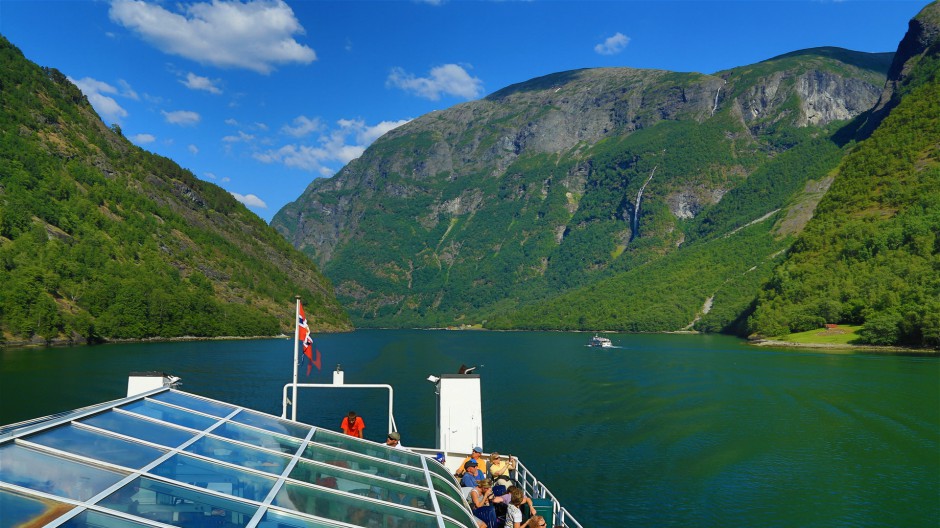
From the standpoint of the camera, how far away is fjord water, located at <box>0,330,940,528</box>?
29.3 m

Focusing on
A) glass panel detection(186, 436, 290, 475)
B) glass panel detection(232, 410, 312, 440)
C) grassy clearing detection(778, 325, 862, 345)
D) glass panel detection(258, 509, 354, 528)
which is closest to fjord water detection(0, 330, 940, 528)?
grassy clearing detection(778, 325, 862, 345)

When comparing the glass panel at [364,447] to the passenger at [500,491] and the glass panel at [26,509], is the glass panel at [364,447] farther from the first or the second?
the glass panel at [26,509]

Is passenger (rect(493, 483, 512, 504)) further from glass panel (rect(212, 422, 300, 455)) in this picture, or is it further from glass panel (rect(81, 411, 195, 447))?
glass panel (rect(81, 411, 195, 447))

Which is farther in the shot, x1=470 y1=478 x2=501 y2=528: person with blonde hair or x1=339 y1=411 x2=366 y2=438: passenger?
x1=339 y1=411 x2=366 y2=438: passenger

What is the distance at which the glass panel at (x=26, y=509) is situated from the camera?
5.38m

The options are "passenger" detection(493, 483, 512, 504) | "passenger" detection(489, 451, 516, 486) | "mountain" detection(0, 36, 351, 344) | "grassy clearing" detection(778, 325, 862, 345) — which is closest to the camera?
"passenger" detection(493, 483, 512, 504)

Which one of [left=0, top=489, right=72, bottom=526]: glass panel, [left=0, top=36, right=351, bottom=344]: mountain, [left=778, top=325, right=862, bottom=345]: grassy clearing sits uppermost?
[left=0, top=36, right=351, bottom=344]: mountain

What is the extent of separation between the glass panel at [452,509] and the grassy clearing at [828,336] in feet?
404

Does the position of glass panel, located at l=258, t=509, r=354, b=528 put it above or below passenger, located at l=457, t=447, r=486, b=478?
above

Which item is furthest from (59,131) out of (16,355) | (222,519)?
(222,519)

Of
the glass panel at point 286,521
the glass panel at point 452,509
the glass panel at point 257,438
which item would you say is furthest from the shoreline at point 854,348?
the glass panel at point 286,521

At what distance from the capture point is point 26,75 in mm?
195875

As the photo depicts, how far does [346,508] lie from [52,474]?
10.7 ft

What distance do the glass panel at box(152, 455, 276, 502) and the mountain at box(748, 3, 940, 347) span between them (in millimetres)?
116686
